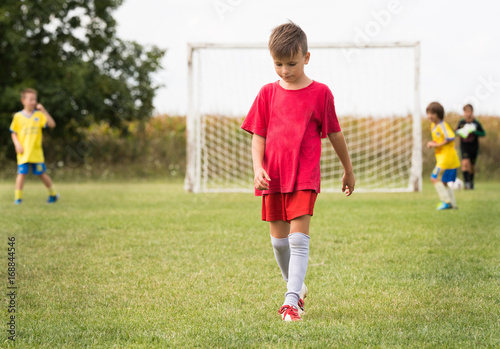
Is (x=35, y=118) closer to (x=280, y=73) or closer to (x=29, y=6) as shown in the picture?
(x=280, y=73)

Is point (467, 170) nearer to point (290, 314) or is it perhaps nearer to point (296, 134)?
point (296, 134)

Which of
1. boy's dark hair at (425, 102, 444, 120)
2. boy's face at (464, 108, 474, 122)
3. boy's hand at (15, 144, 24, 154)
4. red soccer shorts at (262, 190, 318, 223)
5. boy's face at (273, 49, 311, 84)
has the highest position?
boy's face at (464, 108, 474, 122)

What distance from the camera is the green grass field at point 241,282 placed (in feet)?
10.0

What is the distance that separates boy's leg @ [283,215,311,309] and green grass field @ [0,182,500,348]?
19 centimetres

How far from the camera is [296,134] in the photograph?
3439 mm

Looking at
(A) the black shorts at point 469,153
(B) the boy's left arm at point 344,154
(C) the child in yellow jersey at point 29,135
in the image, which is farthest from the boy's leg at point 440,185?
(C) the child in yellow jersey at point 29,135

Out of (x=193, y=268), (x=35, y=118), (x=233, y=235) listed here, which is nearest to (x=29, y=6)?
(x=35, y=118)

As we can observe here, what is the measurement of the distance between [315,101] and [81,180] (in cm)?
1627

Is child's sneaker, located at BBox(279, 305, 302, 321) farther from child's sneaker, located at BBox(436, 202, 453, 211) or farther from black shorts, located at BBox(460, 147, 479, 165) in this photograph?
black shorts, located at BBox(460, 147, 479, 165)

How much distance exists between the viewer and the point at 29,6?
19.5 m

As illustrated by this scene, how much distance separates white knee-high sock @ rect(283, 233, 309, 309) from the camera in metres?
3.36

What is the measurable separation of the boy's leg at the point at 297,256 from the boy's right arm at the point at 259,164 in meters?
0.28

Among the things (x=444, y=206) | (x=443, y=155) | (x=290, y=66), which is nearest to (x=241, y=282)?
(x=290, y=66)

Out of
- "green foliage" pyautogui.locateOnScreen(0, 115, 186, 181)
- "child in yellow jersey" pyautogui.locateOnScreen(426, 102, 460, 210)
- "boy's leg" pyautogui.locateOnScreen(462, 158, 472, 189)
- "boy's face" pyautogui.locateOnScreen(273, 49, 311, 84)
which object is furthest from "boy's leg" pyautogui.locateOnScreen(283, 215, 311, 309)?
"green foliage" pyautogui.locateOnScreen(0, 115, 186, 181)
